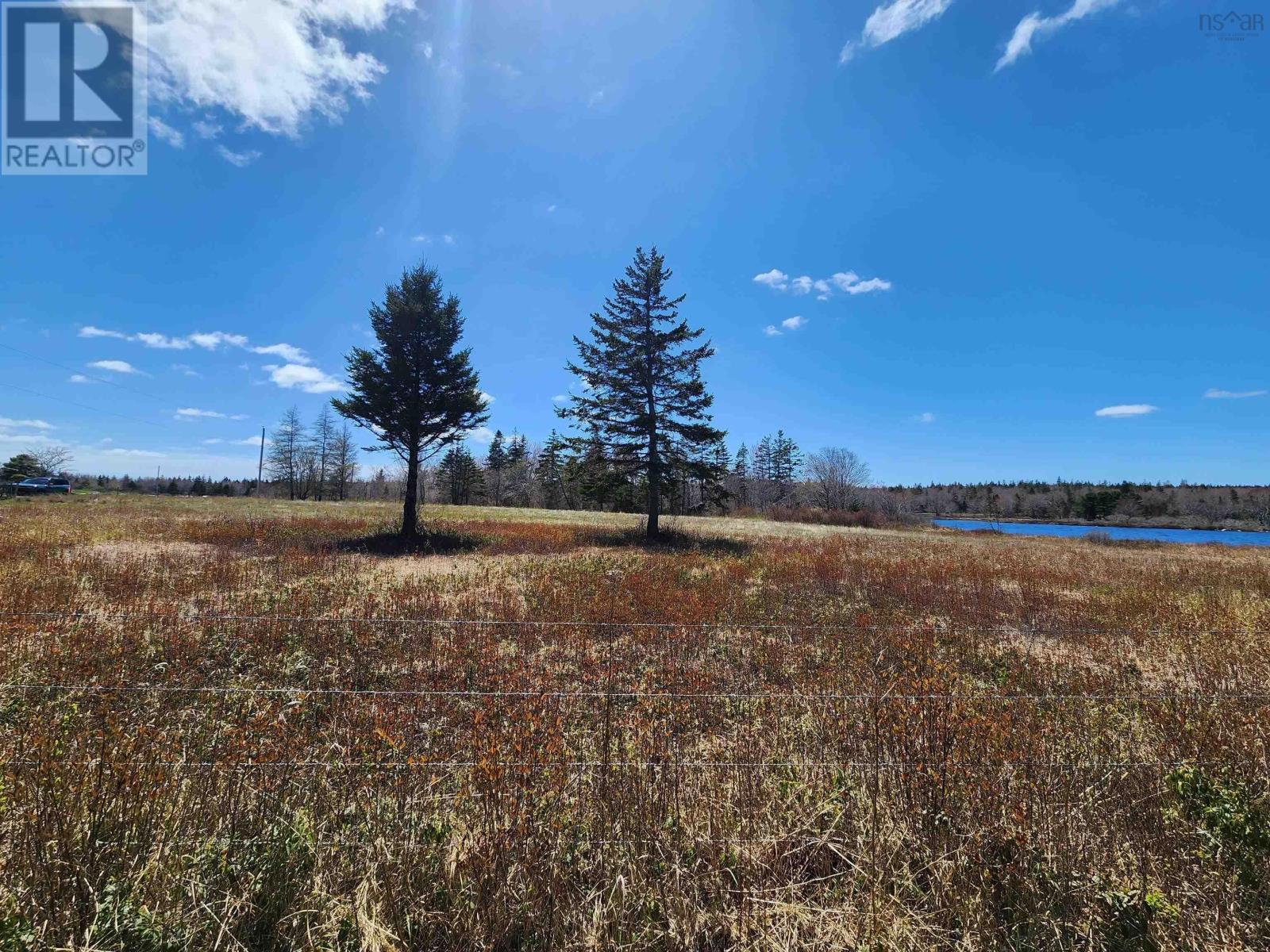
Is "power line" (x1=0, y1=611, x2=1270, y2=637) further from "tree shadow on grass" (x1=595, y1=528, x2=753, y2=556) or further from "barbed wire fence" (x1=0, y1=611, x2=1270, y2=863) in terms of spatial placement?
"tree shadow on grass" (x1=595, y1=528, x2=753, y2=556)

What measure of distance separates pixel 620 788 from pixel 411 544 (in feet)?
57.2

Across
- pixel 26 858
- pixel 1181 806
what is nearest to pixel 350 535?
pixel 26 858

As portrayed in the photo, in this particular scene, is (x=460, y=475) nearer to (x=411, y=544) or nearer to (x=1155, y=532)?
(x=411, y=544)

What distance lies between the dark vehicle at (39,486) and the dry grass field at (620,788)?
43.3 metres

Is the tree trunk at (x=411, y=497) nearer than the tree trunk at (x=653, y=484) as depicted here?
Yes

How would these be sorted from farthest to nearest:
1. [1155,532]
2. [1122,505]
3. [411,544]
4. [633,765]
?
[1122,505], [1155,532], [411,544], [633,765]

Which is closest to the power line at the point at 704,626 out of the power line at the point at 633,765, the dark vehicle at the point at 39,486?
the power line at the point at 633,765

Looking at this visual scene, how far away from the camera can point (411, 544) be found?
1831 centimetres

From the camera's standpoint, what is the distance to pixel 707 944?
2.39 meters

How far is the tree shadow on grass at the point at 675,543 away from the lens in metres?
18.9

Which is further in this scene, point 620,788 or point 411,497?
point 411,497

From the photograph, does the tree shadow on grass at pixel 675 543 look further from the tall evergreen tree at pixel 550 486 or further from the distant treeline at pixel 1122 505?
the distant treeline at pixel 1122 505

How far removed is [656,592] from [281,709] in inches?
284

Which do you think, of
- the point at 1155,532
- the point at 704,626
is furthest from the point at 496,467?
the point at 1155,532
